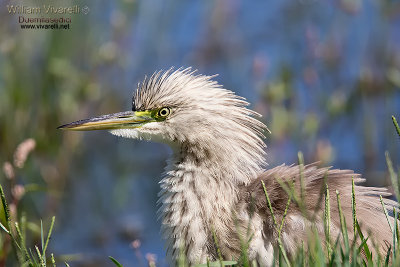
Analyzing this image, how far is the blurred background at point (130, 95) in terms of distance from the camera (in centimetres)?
597

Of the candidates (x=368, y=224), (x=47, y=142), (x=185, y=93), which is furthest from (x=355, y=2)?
(x=368, y=224)

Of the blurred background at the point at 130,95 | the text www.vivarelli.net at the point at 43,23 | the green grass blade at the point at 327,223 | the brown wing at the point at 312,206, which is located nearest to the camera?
the green grass blade at the point at 327,223

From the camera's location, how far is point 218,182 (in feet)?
11.1

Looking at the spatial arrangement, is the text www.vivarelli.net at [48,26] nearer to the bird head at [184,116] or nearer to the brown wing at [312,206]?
the bird head at [184,116]

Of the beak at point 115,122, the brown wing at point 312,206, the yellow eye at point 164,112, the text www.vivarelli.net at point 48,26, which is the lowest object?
the brown wing at point 312,206

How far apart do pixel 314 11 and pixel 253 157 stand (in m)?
4.29

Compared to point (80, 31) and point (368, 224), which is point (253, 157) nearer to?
point (368, 224)

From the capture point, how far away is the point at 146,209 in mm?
6430

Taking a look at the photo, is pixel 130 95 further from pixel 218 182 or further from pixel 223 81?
pixel 218 182

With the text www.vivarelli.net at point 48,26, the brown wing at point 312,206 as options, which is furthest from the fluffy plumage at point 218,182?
the text www.vivarelli.net at point 48,26

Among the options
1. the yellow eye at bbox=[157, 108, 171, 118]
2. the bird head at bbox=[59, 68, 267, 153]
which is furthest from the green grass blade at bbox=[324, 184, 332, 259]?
the yellow eye at bbox=[157, 108, 171, 118]

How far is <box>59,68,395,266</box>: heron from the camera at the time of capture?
310 centimetres

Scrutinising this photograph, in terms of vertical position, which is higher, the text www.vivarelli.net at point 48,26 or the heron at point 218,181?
the text www.vivarelli.net at point 48,26

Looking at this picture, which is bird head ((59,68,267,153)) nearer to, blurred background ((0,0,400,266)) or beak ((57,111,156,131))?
beak ((57,111,156,131))
